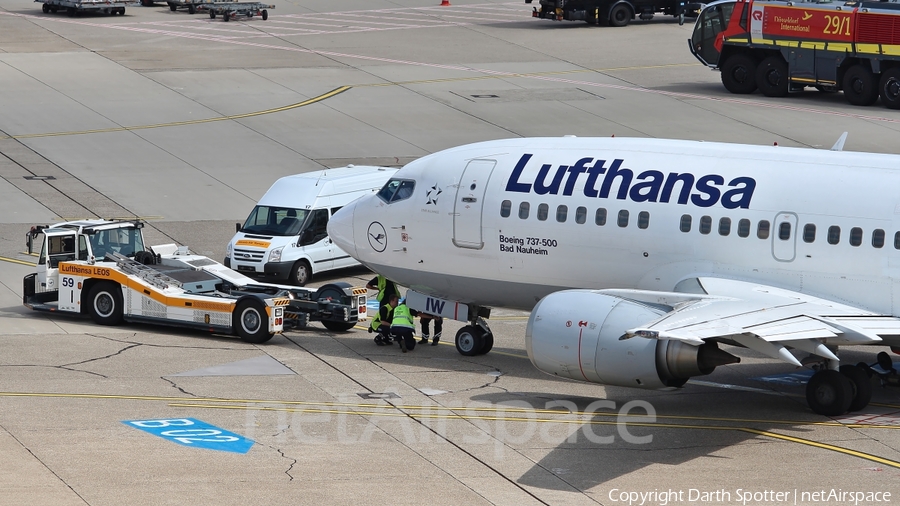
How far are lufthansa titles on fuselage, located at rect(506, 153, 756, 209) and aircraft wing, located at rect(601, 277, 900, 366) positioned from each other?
1.67 meters

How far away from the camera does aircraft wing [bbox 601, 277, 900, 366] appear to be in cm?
2025

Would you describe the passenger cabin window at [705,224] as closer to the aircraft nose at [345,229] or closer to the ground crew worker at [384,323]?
the ground crew worker at [384,323]

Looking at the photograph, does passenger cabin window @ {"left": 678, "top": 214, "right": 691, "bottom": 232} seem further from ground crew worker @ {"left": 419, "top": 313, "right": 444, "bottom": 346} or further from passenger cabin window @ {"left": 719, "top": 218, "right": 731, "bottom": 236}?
ground crew worker @ {"left": 419, "top": 313, "right": 444, "bottom": 346}

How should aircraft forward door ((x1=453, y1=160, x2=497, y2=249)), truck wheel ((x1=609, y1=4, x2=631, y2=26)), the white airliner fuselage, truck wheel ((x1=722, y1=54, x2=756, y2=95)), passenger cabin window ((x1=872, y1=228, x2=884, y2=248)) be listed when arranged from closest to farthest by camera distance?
the white airliner fuselage < passenger cabin window ((x1=872, y1=228, x2=884, y2=248)) < aircraft forward door ((x1=453, y1=160, x2=497, y2=249)) < truck wheel ((x1=722, y1=54, x2=756, y2=95)) < truck wheel ((x1=609, y1=4, x2=631, y2=26))

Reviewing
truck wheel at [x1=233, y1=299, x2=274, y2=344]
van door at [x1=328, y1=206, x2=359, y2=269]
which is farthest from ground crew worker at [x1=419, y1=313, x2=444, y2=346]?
van door at [x1=328, y1=206, x2=359, y2=269]

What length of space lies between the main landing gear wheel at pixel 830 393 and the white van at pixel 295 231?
16.6 m

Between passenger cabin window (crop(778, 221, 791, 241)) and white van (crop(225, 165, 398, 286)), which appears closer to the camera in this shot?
passenger cabin window (crop(778, 221, 791, 241))

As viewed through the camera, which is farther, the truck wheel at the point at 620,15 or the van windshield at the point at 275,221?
the truck wheel at the point at 620,15

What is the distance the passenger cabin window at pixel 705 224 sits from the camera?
24250 mm

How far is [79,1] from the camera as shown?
7619 cm

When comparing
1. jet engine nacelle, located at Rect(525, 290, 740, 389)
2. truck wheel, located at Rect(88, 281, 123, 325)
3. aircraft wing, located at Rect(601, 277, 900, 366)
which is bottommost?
truck wheel, located at Rect(88, 281, 123, 325)

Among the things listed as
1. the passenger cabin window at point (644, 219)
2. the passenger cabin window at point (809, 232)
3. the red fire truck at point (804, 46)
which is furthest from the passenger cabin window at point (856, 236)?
the red fire truck at point (804, 46)

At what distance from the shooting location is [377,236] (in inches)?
1109

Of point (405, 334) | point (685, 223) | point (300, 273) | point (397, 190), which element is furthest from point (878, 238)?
point (300, 273)
